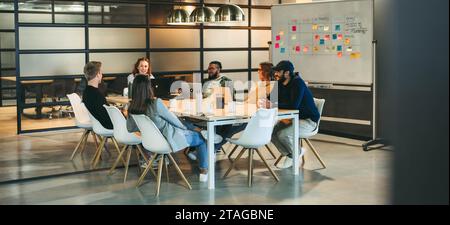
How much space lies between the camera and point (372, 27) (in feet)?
26.1

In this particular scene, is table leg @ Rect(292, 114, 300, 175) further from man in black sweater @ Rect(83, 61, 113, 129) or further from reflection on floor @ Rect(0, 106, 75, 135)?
reflection on floor @ Rect(0, 106, 75, 135)

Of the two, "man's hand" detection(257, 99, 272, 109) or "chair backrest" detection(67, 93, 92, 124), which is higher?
"man's hand" detection(257, 99, 272, 109)

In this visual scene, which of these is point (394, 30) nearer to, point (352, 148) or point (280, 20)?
point (352, 148)

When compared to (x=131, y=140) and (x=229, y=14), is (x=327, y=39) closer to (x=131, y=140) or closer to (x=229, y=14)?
(x=229, y=14)

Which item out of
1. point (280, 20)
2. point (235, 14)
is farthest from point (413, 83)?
point (280, 20)

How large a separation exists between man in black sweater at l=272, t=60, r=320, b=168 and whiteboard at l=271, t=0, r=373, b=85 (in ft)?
6.81

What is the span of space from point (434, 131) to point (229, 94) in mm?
6269

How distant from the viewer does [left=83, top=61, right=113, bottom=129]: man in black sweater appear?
244 inches

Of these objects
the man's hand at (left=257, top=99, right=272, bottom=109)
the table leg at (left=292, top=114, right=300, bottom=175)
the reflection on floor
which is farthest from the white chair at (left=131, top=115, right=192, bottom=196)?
the reflection on floor

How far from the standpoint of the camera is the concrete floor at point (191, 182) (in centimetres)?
513

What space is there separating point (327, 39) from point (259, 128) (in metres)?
3.67

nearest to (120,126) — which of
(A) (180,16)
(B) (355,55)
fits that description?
(A) (180,16)

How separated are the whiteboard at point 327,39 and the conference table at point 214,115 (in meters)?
2.51
